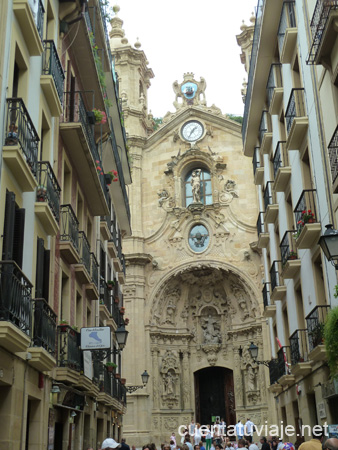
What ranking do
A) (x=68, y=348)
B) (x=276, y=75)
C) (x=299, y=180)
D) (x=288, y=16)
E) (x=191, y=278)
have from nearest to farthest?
1. (x=68, y=348)
2. (x=299, y=180)
3. (x=288, y=16)
4. (x=276, y=75)
5. (x=191, y=278)

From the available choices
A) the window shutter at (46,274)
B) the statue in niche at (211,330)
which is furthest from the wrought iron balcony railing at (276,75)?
the statue in niche at (211,330)

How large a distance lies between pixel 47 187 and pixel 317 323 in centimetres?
726

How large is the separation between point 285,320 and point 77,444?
8.63m

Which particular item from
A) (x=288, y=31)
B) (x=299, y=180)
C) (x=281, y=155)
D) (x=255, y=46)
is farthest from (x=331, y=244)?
(x=255, y=46)

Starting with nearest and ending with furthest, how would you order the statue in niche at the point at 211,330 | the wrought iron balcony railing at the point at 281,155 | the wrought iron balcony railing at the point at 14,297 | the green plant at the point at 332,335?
the wrought iron balcony railing at the point at 14,297 < the green plant at the point at 332,335 < the wrought iron balcony railing at the point at 281,155 < the statue in niche at the point at 211,330

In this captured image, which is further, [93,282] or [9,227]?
[93,282]

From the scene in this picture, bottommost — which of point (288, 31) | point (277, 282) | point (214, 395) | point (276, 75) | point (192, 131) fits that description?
point (214, 395)

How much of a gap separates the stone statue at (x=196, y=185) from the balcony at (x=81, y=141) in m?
19.2

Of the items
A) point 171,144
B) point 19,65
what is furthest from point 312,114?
point 171,144

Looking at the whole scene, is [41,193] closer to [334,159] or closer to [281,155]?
[334,159]

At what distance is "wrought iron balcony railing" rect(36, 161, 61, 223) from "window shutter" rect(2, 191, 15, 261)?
206 centimetres

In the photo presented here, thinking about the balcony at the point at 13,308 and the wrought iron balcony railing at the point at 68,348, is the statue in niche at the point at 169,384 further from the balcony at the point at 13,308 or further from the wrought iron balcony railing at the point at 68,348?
the balcony at the point at 13,308

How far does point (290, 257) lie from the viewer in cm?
1777

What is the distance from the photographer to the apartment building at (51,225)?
33.2ft
